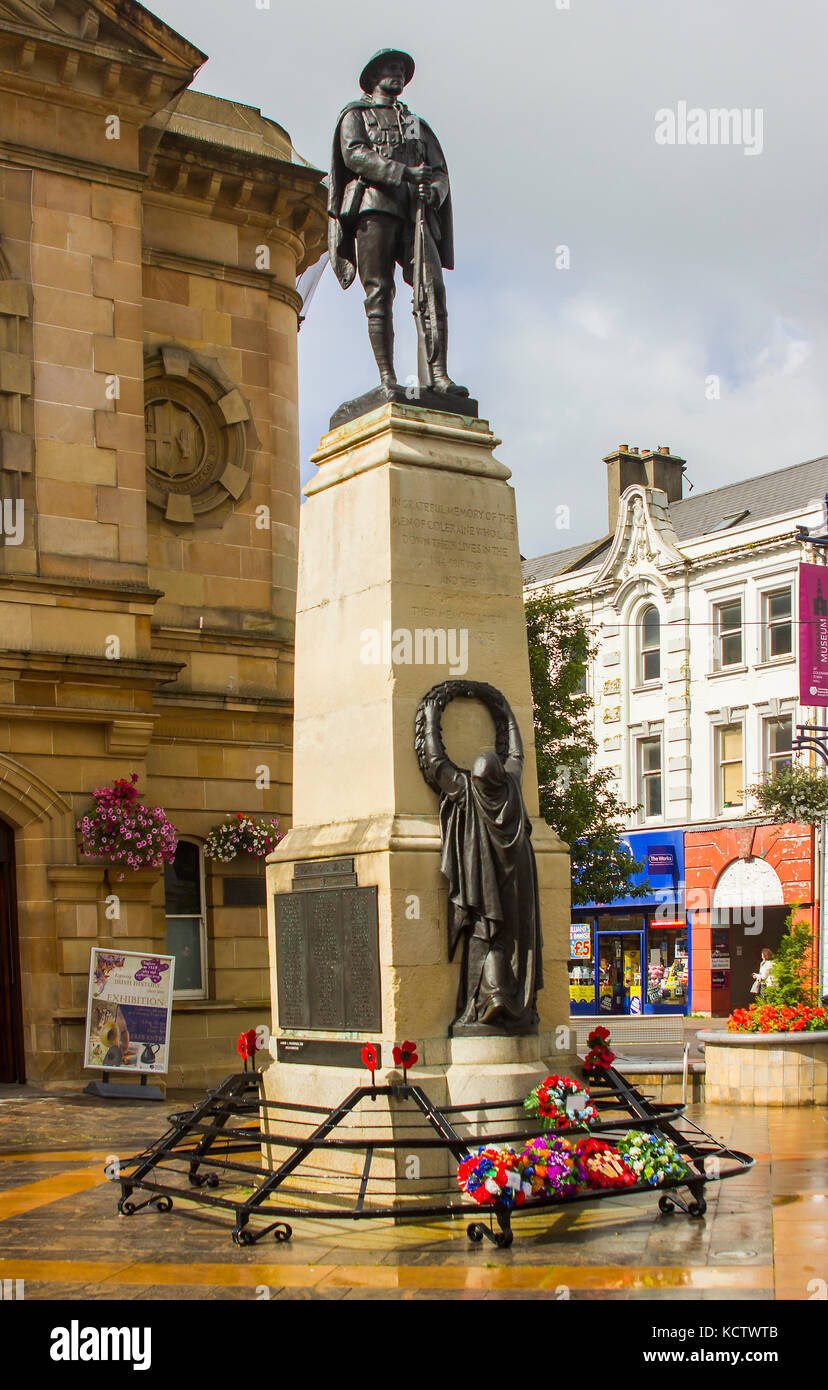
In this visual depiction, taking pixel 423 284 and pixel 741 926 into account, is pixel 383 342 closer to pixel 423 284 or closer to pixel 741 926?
pixel 423 284

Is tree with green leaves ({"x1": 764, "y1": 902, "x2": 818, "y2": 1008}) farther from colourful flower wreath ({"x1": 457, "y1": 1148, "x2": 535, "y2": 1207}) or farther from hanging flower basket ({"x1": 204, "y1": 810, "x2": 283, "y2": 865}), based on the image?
colourful flower wreath ({"x1": 457, "y1": 1148, "x2": 535, "y2": 1207})

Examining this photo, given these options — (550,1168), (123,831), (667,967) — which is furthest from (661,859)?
(550,1168)

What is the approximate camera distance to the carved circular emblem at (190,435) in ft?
71.0

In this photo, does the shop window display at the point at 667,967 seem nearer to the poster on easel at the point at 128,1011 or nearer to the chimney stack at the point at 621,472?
the chimney stack at the point at 621,472

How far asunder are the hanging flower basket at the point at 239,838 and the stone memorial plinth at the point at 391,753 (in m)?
9.29

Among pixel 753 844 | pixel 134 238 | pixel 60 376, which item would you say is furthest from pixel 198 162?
pixel 753 844

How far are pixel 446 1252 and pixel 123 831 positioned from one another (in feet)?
35.3

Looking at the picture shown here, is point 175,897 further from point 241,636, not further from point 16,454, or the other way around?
point 16,454

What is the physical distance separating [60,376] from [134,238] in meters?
2.35

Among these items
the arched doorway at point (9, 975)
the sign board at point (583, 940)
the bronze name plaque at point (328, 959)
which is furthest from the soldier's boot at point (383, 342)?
the sign board at point (583, 940)

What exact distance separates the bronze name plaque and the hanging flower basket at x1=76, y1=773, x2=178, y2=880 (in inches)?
299

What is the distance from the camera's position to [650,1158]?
927cm

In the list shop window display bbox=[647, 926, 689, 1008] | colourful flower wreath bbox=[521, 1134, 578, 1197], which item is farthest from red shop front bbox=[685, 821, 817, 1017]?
colourful flower wreath bbox=[521, 1134, 578, 1197]

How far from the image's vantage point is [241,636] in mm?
21547
